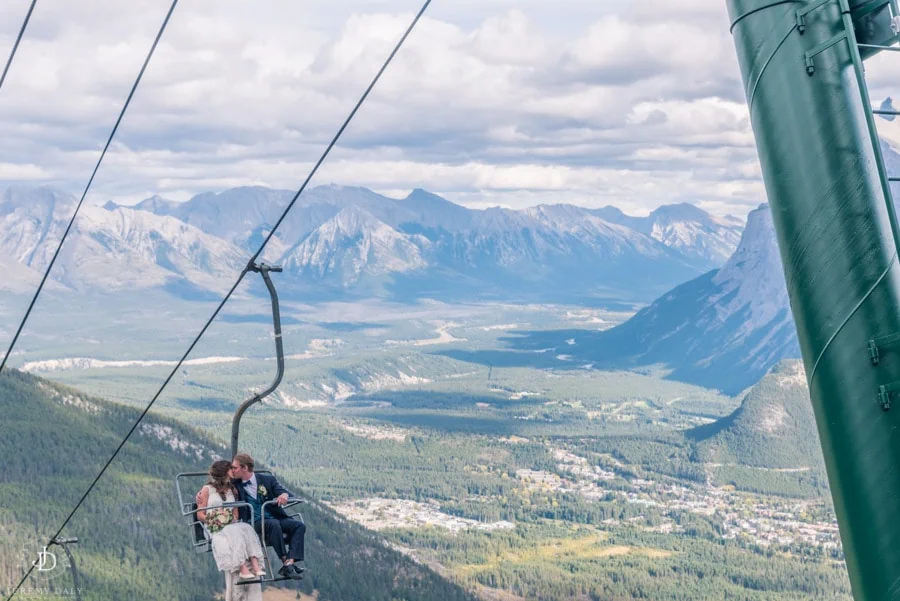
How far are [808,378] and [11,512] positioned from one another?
174 meters

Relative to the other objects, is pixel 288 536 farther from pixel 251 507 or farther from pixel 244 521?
pixel 251 507

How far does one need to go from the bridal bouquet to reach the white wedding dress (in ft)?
0.23

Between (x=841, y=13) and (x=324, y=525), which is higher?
(x=841, y=13)

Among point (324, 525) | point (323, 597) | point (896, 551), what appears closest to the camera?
point (896, 551)

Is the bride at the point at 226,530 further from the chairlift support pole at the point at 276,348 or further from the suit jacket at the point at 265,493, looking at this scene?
the chairlift support pole at the point at 276,348

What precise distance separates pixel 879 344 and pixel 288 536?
14.6 m

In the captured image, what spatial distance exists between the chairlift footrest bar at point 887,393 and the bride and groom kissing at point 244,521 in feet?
39.9

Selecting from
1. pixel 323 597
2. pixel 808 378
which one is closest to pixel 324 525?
pixel 323 597

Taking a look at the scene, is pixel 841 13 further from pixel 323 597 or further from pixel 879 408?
pixel 323 597

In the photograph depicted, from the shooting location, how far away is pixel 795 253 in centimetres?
724

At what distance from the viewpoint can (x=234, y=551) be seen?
58.2 ft

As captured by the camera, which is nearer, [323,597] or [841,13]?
[841,13]

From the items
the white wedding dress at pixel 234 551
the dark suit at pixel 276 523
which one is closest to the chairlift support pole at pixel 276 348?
the dark suit at pixel 276 523

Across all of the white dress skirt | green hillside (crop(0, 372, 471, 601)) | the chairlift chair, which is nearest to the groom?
the chairlift chair
